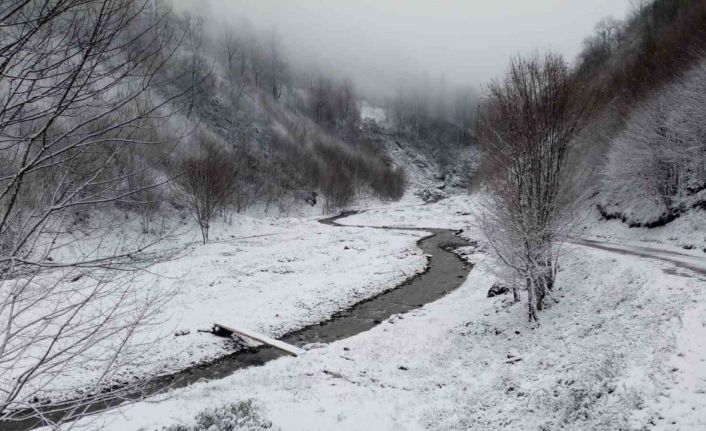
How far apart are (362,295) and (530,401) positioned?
1224 centimetres

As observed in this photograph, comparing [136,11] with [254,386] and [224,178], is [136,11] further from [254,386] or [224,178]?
[224,178]

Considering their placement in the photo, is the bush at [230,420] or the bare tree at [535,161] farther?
the bare tree at [535,161]

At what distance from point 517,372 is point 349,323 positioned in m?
7.93

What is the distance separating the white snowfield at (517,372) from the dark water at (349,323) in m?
1.13

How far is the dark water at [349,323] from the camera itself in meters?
11.2

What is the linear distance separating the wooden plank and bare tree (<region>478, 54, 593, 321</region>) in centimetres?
741

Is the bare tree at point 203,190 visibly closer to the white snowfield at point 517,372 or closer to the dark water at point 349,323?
the dark water at point 349,323

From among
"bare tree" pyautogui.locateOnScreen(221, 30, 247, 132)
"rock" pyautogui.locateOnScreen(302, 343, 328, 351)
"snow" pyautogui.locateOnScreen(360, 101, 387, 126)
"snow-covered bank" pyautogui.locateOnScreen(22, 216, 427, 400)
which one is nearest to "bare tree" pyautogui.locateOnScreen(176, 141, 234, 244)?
"snow-covered bank" pyautogui.locateOnScreen(22, 216, 427, 400)

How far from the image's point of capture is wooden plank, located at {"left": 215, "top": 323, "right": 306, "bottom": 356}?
42.0ft

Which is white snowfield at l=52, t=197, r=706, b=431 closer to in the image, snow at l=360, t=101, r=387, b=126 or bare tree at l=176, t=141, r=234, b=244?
bare tree at l=176, t=141, r=234, b=244

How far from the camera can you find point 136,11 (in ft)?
9.12

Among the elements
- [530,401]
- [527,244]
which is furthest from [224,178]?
[530,401]

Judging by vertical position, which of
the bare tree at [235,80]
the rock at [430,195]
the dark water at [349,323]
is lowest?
the dark water at [349,323]

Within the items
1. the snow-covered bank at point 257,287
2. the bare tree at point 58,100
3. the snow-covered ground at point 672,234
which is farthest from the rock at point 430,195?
the bare tree at point 58,100
